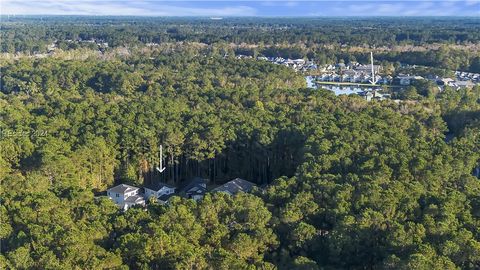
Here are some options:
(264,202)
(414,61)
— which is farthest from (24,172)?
(414,61)

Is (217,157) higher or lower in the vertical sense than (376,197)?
lower

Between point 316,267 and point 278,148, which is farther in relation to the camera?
point 278,148

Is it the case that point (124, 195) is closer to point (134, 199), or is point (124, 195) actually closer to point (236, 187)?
point (134, 199)

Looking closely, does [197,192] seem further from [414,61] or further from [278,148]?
[414,61]

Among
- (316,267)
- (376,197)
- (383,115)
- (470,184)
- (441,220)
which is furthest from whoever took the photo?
(383,115)

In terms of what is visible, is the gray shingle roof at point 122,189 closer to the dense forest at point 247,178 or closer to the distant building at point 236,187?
the dense forest at point 247,178

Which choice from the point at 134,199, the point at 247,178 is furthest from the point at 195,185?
the point at 247,178

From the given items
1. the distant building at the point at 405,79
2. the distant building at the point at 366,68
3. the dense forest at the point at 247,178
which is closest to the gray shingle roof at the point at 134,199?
the dense forest at the point at 247,178
